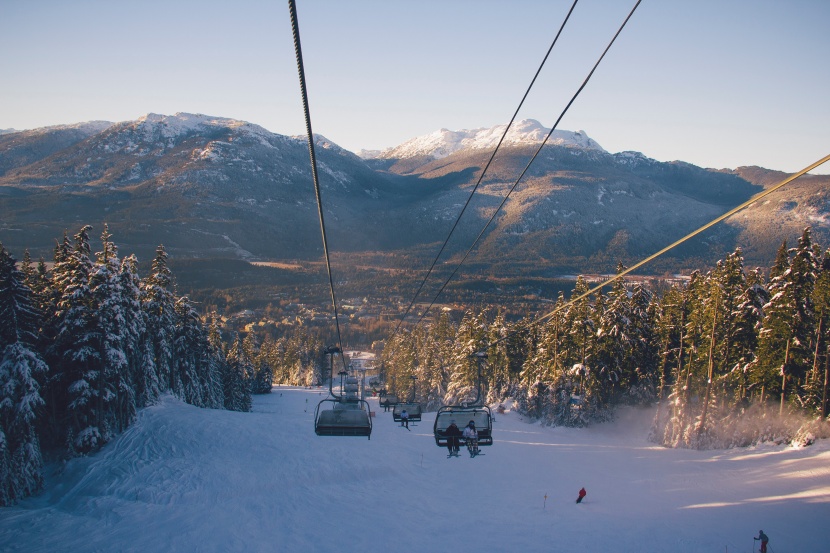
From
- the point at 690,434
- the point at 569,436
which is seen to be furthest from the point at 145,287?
the point at 690,434

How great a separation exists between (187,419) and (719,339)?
41645mm

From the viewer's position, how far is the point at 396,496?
119ft

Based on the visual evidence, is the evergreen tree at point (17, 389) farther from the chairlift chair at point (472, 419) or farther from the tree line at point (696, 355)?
the tree line at point (696, 355)

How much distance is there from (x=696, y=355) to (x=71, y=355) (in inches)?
1768

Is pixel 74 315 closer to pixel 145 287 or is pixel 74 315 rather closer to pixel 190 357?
pixel 145 287

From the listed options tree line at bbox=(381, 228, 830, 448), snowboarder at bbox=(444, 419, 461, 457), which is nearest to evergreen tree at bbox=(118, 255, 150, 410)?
snowboarder at bbox=(444, 419, 461, 457)

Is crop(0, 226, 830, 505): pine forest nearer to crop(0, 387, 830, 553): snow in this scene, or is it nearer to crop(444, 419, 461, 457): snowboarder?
crop(0, 387, 830, 553): snow

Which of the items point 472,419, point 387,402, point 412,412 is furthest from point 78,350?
point 387,402

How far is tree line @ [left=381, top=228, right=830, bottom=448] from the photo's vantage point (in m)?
36.2

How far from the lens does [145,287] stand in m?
45.6

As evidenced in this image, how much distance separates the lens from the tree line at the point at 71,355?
28.6 metres

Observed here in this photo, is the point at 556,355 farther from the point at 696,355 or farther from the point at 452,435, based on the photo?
the point at 452,435

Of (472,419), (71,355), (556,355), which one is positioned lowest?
(556,355)

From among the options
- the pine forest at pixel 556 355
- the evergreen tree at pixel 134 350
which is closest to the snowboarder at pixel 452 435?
the pine forest at pixel 556 355
